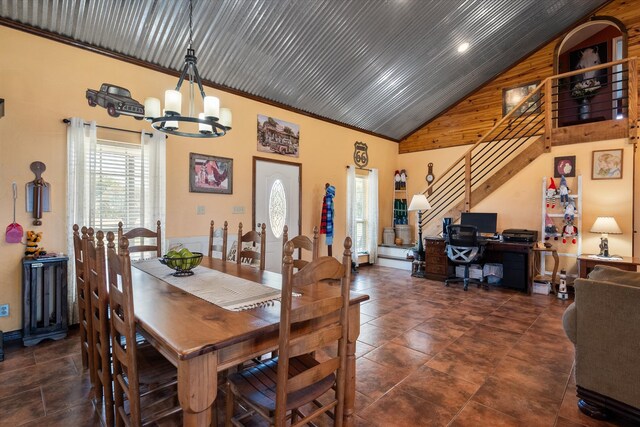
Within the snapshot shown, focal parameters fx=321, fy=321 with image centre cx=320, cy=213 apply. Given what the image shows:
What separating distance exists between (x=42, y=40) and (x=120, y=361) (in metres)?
3.28

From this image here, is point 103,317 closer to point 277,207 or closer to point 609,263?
point 277,207

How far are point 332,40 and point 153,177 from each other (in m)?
2.92

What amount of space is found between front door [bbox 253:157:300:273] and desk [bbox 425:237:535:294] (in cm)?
246

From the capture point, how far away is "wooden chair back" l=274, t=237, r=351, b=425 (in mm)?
1227

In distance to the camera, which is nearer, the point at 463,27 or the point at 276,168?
the point at 463,27

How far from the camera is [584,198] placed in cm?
484

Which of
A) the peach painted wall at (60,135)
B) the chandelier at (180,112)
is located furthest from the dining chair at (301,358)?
the peach painted wall at (60,135)

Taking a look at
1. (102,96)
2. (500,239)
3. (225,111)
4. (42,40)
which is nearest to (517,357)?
(500,239)

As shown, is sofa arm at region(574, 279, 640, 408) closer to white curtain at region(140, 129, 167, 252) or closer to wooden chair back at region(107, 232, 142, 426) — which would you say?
wooden chair back at region(107, 232, 142, 426)

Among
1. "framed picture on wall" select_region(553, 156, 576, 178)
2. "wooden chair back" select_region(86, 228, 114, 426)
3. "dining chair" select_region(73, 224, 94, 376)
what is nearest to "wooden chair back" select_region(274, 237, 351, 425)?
"wooden chair back" select_region(86, 228, 114, 426)

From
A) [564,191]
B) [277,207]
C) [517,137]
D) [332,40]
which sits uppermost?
[332,40]

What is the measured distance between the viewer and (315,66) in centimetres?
471

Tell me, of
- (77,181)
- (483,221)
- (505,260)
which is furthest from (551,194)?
(77,181)

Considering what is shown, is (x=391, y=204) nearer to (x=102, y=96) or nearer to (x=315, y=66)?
(x=315, y=66)
